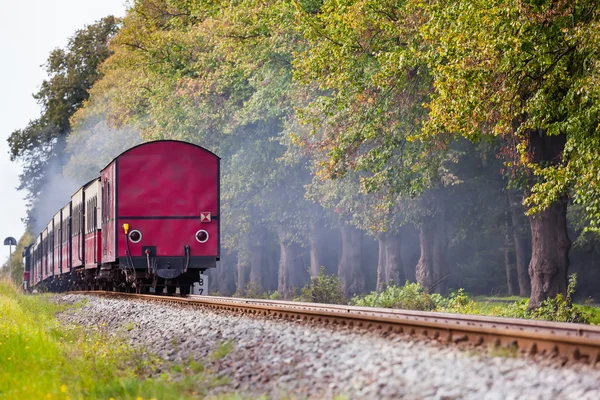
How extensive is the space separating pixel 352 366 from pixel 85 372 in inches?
128

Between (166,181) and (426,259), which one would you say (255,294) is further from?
(166,181)

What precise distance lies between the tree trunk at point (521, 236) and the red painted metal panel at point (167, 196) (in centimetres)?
2310

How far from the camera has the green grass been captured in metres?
8.62

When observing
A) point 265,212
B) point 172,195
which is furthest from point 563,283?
point 265,212

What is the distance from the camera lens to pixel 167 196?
72.2 feet

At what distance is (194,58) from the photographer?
138ft

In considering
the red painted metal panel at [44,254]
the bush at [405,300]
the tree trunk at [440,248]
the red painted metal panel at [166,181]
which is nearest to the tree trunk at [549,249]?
the bush at [405,300]

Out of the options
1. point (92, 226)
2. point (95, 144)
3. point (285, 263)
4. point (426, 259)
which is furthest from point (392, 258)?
point (95, 144)

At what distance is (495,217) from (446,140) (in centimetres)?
2303

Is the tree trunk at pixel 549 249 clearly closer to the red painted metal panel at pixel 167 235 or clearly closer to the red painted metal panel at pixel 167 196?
the red painted metal panel at pixel 167 196

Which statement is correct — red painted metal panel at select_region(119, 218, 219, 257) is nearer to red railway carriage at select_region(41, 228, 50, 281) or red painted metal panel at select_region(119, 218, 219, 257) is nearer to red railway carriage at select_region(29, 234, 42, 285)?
red railway carriage at select_region(41, 228, 50, 281)

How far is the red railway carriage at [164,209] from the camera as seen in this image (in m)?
21.8

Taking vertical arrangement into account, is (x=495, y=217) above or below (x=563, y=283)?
above

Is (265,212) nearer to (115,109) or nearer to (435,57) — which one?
(115,109)
